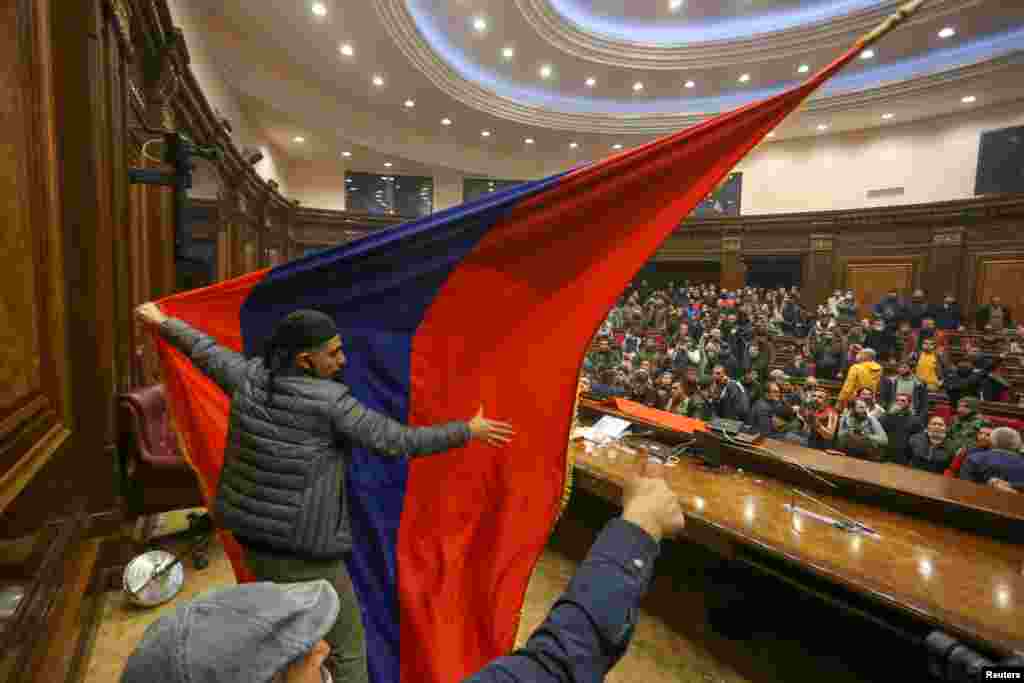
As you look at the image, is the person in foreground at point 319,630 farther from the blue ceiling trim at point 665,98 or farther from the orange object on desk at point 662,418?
the blue ceiling trim at point 665,98

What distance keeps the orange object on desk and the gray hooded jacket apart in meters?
2.09

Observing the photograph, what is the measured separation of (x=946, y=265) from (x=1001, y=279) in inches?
36.3

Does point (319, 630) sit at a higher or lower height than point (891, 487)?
higher

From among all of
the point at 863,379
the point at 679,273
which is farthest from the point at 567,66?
the point at 863,379

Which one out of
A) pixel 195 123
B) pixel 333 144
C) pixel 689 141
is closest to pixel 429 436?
pixel 689 141

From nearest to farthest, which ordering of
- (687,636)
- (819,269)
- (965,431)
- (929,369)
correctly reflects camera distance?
(687,636)
(965,431)
(929,369)
(819,269)

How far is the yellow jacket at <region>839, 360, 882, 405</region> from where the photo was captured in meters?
5.84

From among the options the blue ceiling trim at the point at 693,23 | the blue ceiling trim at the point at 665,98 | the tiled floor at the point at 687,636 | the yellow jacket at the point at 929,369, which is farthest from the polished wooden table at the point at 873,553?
the blue ceiling trim at the point at 693,23

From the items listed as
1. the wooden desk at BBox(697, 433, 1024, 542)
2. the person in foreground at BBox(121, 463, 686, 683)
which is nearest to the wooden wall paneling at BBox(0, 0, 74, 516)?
the person in foreground at BBox(121, 463, 686, 683)

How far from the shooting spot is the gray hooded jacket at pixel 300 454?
1.19 m

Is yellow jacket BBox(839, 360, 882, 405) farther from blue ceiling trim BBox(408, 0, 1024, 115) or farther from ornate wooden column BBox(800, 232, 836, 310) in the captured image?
blue ceiling trim BBox(408, 0, 1024, 115)

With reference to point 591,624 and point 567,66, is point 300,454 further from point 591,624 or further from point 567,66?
point 567,66

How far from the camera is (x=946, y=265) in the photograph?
400 inches

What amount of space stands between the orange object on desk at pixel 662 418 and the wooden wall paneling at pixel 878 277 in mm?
10413
